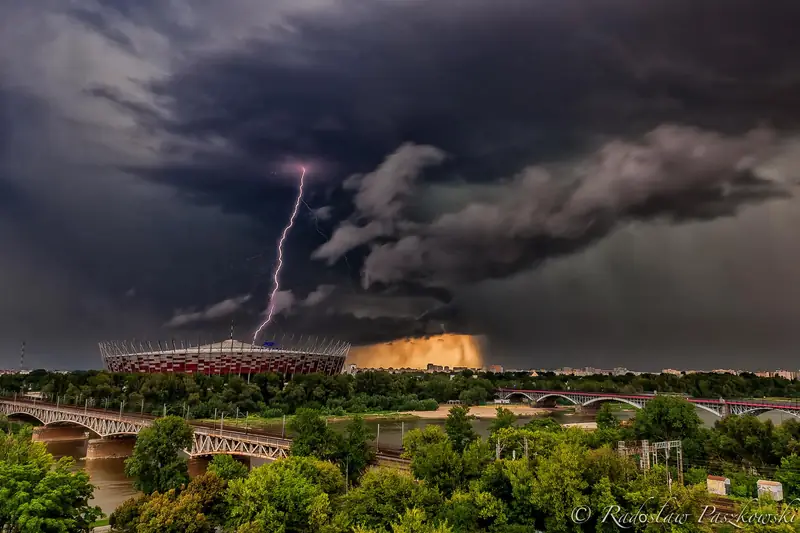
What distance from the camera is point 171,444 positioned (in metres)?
44.2

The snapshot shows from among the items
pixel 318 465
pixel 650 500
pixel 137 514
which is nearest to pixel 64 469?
pixel 137 514

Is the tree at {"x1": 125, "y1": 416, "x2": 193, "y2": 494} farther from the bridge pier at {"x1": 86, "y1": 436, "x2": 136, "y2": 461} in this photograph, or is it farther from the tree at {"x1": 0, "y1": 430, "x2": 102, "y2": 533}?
the bridge pier at {"x1": 86, "y1": 436, "x2": 136, "y2": 461}

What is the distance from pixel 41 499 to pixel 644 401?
125 meters

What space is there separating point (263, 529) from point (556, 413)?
13100 centimetres

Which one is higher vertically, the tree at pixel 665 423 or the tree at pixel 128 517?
the tree at pixel 665 423

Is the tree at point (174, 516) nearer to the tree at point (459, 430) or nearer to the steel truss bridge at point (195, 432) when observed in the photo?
the steel truss bridge at point (195, 432)

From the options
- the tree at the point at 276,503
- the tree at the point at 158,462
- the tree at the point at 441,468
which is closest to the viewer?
the tree at the point at 276,503

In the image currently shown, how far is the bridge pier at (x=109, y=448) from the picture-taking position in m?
78.1

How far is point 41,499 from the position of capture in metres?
27.7

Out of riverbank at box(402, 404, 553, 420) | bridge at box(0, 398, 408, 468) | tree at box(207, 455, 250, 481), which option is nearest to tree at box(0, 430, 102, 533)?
tree at box(207, 455, 250, 481)

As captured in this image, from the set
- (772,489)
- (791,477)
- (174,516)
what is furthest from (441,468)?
(791,477)

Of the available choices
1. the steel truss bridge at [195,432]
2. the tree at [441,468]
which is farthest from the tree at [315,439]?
the tree at [441,468]

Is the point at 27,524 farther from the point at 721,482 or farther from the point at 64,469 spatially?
the point at 721,482

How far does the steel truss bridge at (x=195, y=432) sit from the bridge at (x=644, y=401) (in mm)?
63530
